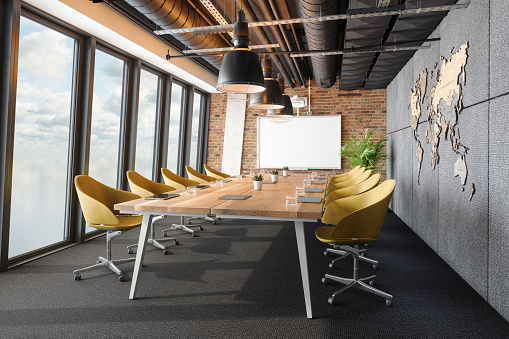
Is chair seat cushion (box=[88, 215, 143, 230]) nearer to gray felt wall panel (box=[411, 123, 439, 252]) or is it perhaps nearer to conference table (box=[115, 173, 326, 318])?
conference table (box=[115, 173, 326, 318])

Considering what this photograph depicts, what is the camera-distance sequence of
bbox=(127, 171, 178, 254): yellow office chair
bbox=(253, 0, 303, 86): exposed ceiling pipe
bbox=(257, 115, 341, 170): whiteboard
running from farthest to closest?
1. bbox=(257, 115, 341, 170): whiteboard
2. bbox=(127, 171, 178, 254): yellow office chair
3. bbox=(253, 0, 303, 86): exposed ceiling pipe

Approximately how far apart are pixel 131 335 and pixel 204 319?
1.73 feet

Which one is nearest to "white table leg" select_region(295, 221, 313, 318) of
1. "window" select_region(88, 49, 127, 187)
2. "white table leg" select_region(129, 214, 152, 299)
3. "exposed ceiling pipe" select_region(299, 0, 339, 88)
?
"white table leg" select_region(129, 214, 152, 299)

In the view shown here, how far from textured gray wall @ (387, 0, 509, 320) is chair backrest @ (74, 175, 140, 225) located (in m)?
3.46

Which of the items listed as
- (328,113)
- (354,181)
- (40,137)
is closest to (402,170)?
(354,181)

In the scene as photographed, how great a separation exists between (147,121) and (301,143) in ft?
14.0

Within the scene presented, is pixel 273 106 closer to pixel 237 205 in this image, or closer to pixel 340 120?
pixel 237 205

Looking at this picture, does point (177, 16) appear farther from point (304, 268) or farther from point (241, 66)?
point (304, 268)

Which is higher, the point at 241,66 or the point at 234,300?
the point at 241,66

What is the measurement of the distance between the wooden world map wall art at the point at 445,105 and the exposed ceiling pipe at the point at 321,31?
4.66ft

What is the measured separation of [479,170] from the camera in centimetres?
326

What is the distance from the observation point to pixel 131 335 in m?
2.45

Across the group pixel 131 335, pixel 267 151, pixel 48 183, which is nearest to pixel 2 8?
pixel 48 183

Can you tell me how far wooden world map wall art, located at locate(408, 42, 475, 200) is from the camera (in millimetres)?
3682
